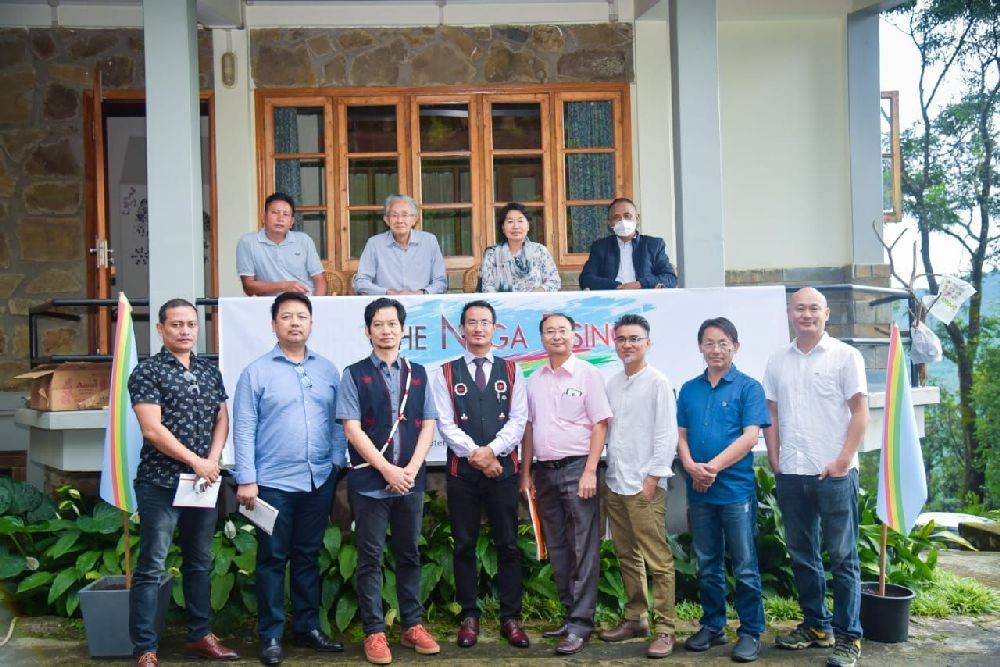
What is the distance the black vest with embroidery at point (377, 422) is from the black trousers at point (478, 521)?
0.25m

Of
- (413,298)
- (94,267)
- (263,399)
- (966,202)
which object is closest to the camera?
(263,399)

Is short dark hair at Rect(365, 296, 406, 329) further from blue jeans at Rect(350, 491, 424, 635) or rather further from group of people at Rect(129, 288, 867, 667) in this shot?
blue jeans at Rect(350, 491, 424, 635)

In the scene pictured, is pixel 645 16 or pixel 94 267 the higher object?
pixel 645 16

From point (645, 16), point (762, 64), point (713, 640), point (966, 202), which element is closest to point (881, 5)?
point (762, 64)

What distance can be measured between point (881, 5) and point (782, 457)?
15.7 feet

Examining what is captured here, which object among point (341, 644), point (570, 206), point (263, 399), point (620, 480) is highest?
point (570, 206)

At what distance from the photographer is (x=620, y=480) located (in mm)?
4879

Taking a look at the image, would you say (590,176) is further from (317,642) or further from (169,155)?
(317,642)

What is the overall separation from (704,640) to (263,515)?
2158 mm

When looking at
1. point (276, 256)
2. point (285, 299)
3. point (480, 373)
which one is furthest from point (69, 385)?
point (480, 373)

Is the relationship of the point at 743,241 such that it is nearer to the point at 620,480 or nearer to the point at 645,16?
the point at 645,16

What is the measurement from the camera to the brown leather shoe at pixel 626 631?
501cm

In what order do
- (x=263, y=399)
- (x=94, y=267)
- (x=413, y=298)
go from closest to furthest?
(x=263, y=399)
(x=413, y=298)
(x=94, y=267)

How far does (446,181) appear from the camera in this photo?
8117 millimetres
